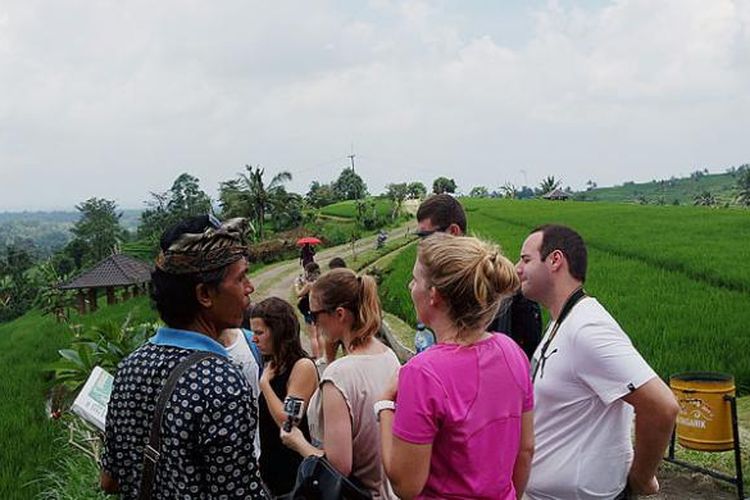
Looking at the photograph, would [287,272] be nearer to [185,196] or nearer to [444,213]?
[444,213]

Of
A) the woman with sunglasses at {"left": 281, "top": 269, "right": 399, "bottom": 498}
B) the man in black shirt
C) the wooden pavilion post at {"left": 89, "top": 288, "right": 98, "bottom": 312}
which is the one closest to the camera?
the woman with sunglasses at {"left": 281, "top": 269, "right": 399, "bottom": 498}

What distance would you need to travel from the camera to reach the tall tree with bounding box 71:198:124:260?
4566cm

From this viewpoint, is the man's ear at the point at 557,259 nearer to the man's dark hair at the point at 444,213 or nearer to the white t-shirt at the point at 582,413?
the white t-shirt at the point at 582,413

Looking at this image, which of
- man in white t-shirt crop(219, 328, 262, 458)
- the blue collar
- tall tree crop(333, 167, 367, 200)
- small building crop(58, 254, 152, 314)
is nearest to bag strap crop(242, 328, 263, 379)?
man in white t-shirt crop(219, 328, 262, 458)

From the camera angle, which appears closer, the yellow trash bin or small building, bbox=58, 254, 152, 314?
the yellow trash bin

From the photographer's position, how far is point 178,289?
5.30ft

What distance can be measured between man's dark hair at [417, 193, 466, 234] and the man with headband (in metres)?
1.38

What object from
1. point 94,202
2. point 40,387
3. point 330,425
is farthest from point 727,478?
point 94,202

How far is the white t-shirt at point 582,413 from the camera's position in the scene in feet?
6.11

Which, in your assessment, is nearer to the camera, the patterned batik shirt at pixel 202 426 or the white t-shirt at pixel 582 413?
the patterned batik shirt at pixel 202 426

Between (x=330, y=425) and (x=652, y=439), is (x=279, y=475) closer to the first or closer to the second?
(x=330, y=425)

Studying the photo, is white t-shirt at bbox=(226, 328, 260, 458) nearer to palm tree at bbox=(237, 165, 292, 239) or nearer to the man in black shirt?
the man in black shirt

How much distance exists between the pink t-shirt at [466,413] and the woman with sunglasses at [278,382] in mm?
959

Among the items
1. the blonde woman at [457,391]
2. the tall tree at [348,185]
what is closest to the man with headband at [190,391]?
the blonde woman at [457,391]
